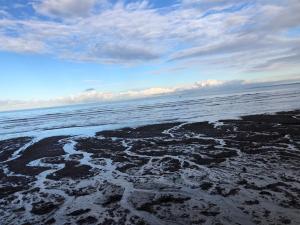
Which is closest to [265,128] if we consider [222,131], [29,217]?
[222,131]

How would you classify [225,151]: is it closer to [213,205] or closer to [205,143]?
[205,143]

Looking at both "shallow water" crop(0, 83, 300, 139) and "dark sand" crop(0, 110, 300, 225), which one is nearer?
"dark sand" crop(0, 110, 300, 225)

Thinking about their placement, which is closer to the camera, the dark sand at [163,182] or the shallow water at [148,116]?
the dark sand at [163,182]

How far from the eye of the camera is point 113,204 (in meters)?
12.1

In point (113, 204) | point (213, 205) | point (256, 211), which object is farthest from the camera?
point (113, 204)

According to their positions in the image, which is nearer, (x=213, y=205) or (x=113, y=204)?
(x=213, y=205)

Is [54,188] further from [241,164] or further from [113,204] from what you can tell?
[241,164]

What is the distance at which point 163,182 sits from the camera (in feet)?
47.2

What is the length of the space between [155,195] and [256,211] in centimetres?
394

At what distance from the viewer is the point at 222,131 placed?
94.0 feet

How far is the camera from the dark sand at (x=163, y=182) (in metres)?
10.6

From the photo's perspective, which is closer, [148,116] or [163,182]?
[163,182]

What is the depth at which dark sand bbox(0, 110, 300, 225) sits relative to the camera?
10.6 meters

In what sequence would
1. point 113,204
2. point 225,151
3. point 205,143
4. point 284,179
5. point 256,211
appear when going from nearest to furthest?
point 256,211 → point 113,204 → point 284,179 → point 225,151 → point 205,143
